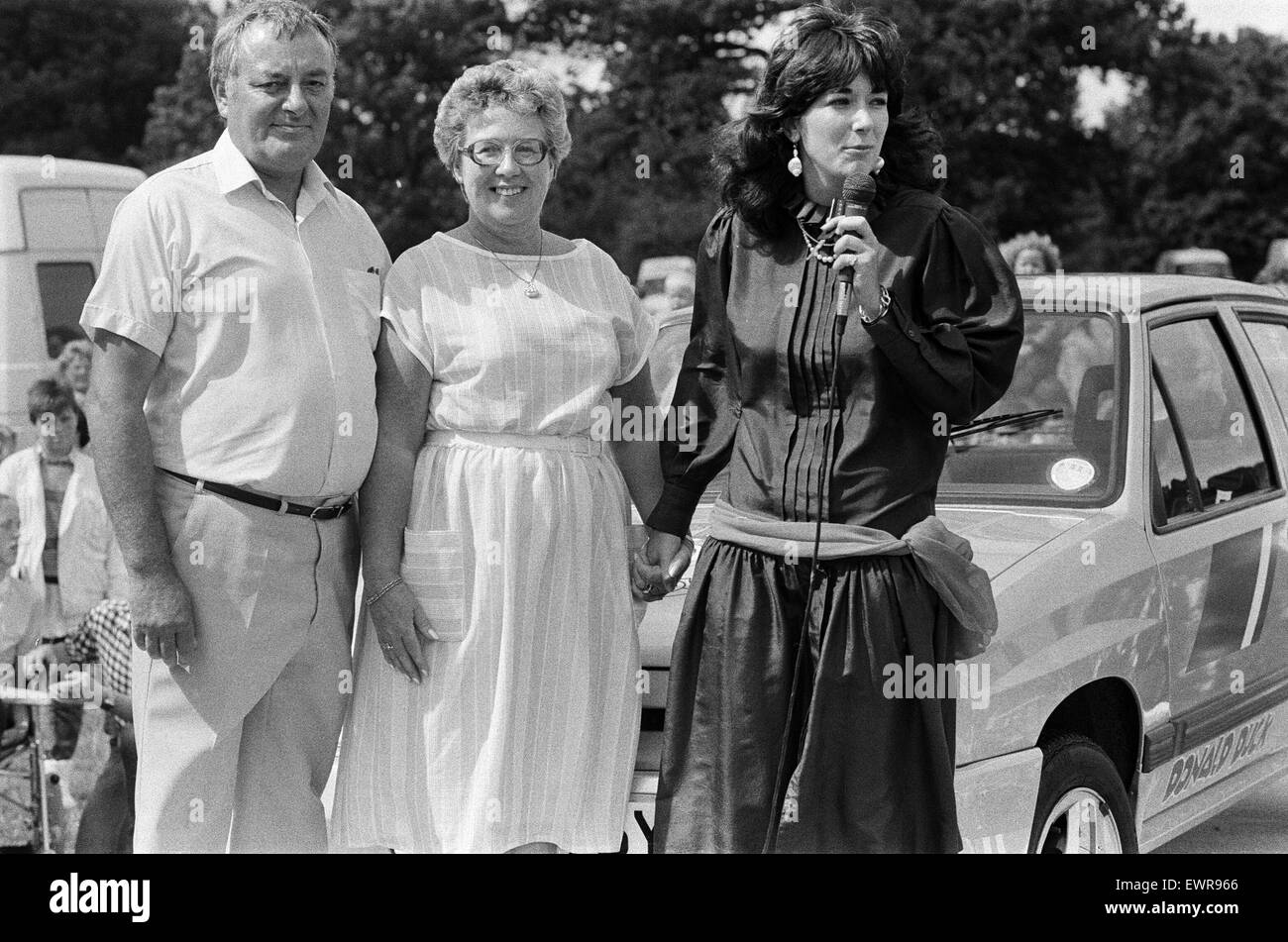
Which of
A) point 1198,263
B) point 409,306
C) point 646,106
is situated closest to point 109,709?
point 409,306

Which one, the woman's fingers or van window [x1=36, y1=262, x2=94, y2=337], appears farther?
van window [x1=36, y1=262, x2=94, y2=337]

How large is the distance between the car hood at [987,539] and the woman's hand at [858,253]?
1.09 m

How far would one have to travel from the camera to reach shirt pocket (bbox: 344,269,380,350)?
10.8 feet

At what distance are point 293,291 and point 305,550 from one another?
1.73 feet

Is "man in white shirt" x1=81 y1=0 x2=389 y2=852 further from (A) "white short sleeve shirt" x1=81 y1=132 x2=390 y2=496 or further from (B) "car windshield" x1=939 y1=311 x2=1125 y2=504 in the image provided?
(B) "car windshield" x1=939 y1=311 x2=1125 y2=504

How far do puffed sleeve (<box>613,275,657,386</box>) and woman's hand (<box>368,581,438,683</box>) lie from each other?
65 cm

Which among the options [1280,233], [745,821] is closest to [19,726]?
[745,821]

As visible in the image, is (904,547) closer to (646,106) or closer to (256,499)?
(256,499)

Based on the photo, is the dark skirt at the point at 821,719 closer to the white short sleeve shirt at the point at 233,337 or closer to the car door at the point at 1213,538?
the white short sleeve shirt at the point at 233,337

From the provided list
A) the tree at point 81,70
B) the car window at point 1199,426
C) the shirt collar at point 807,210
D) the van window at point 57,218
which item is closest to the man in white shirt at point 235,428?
the shirt collar at point 807,210

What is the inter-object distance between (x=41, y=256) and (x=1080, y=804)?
9219mm

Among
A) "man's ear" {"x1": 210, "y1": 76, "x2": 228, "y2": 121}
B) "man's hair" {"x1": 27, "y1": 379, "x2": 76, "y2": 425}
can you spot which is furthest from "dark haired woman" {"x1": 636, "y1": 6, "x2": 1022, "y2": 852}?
"man's hair" {"x1": 27, "y1": 379, "x2": 76, "y2": 425}

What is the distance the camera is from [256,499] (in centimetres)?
319

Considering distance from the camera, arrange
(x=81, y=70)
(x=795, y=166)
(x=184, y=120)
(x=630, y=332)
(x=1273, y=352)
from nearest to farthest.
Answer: (x=795, y=166), (x=630, y=332), (x=1273, y=352), (x=184, y=120), (x=81, y=70)
